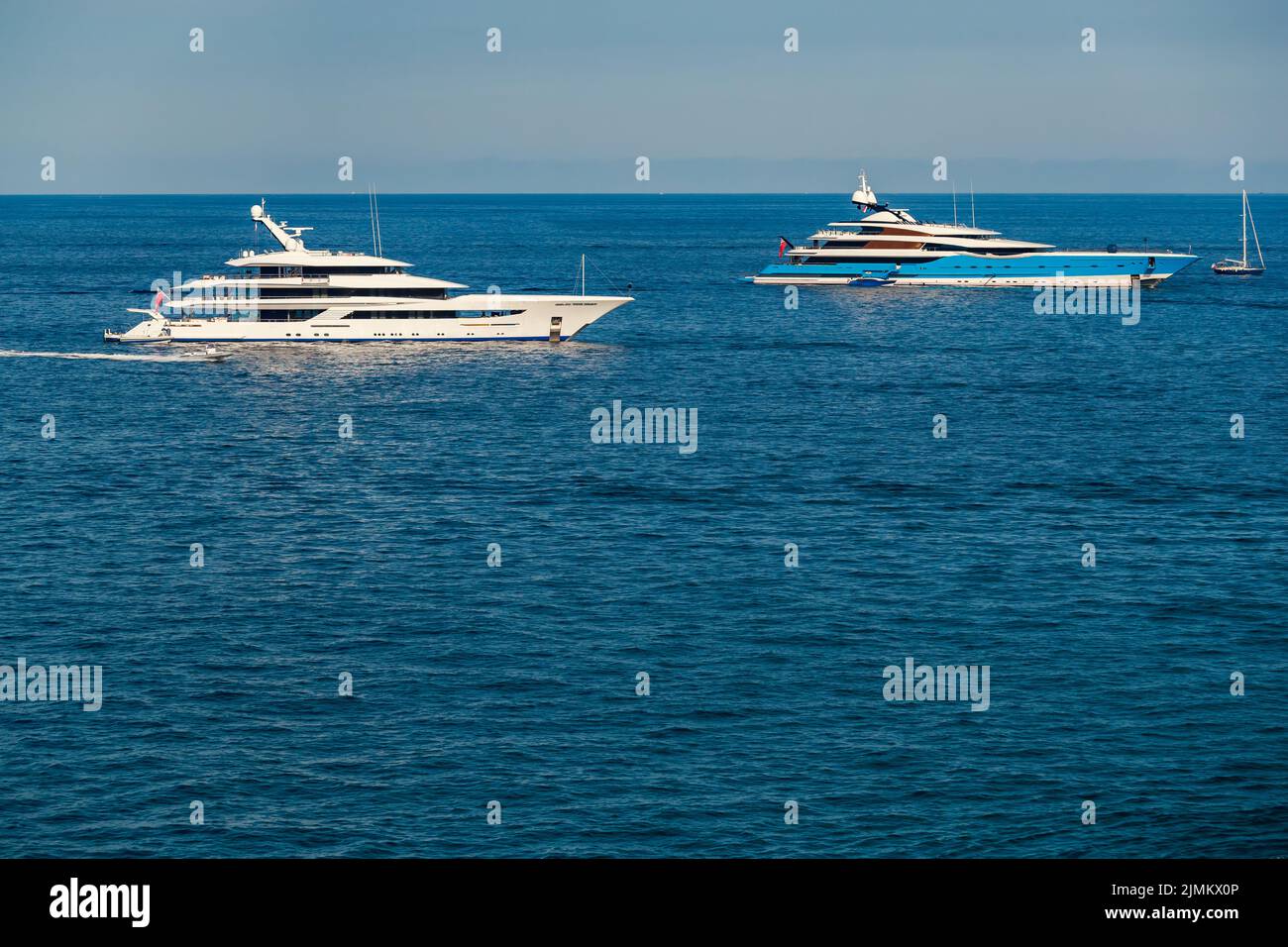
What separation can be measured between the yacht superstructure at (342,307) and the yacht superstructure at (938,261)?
59749mm

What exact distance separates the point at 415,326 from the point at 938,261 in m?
71.9

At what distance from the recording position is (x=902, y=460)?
63.2 meters

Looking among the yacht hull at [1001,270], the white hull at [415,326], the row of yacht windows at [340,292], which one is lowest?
the white hull at [415,326]

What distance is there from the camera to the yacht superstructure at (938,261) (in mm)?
150250

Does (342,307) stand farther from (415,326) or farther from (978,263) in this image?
(978,263)

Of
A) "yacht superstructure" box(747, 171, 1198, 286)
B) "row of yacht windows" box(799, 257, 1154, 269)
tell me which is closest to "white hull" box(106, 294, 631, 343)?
"yacht superstructure" box(747, 171, 1198, 286)

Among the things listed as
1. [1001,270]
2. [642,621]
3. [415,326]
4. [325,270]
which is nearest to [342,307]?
[325,270]

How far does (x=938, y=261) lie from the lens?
157 meters

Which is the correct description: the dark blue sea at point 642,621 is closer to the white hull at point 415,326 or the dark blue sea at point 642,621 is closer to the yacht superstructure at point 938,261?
the white hull at point 415,326

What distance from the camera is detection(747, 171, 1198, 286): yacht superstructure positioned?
150 metres

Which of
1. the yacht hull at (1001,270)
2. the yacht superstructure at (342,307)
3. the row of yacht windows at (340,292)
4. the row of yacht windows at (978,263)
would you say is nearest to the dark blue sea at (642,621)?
the yacht superstructure at (342,307)
